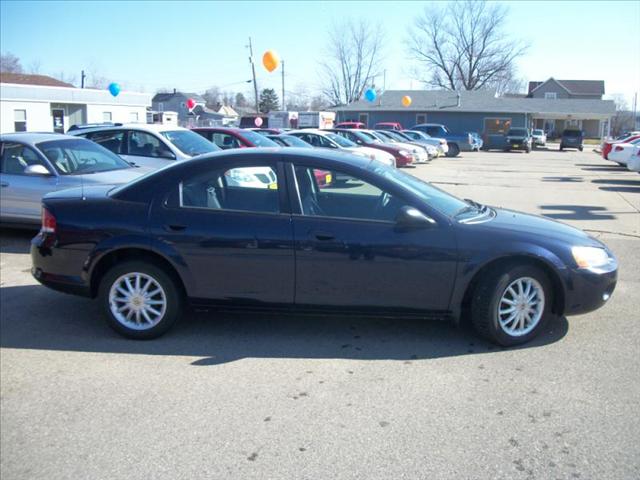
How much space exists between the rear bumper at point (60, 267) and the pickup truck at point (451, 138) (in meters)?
32.3

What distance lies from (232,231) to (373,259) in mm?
1120

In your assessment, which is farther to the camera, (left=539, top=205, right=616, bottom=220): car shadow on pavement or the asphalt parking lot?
(left=539, top=205, right=616, bottom=220): car shadow on pavement

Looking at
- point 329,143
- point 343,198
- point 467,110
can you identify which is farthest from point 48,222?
point 467,110

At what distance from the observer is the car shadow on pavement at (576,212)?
11.7 meters

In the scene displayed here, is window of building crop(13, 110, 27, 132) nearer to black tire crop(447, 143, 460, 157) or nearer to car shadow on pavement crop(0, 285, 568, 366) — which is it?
black tire crop(447, 143, 460, 157)

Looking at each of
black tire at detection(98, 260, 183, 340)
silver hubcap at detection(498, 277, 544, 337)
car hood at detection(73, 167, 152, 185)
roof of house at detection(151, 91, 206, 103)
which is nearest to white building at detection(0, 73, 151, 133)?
car hood at detection(73, 167, 152, 185)

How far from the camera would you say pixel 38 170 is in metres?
8.27

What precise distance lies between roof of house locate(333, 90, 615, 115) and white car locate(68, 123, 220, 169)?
1618 inches

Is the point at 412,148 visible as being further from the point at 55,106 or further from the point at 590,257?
the point at 55,106

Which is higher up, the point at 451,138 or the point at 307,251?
the point at 451,138

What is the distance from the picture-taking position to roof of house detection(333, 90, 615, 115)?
160ft

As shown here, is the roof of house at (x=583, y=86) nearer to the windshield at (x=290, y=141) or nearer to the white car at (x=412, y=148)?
the white car at (x=412, y=148)

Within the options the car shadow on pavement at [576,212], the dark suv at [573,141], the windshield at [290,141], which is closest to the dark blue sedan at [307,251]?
the car shadow on pavement at [576,212]

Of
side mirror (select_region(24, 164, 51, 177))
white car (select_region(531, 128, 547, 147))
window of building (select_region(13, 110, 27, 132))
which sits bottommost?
side mirror (select_region(24, 164, 51, 177))
